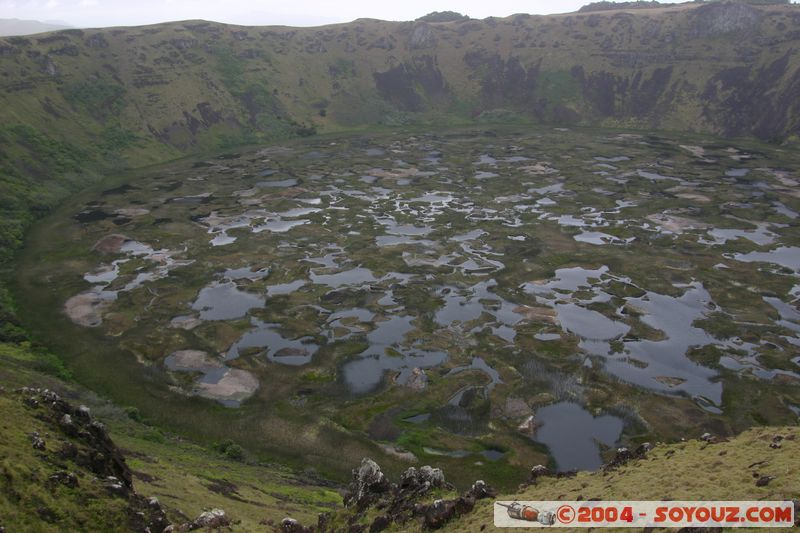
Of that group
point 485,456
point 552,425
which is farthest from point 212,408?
point 552,425

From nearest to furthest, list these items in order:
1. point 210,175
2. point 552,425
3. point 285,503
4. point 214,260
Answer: point 285,503 < point 552,425 < point 214,260 < point 210,175

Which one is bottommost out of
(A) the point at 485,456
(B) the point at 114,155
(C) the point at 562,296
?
(A) the point at 485,456

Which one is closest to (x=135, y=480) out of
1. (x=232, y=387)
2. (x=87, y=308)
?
(x=232, y=387)

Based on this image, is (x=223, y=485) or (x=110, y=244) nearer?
(x=223, y=485)

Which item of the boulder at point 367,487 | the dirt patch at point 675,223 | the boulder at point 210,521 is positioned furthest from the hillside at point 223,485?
the dirt patch at point 675,223

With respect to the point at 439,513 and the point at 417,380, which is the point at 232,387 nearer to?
the point at 417,380

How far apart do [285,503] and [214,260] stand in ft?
208

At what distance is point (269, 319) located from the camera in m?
79.3

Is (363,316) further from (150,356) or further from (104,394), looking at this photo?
(104,394)

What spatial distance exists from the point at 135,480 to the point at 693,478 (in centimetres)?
3683

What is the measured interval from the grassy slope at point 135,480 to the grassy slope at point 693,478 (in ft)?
60.0

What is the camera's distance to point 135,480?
128ft

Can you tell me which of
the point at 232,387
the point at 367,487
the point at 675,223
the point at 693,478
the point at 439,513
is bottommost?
the point at 232,387

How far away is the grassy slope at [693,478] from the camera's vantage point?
26858 millimetres
